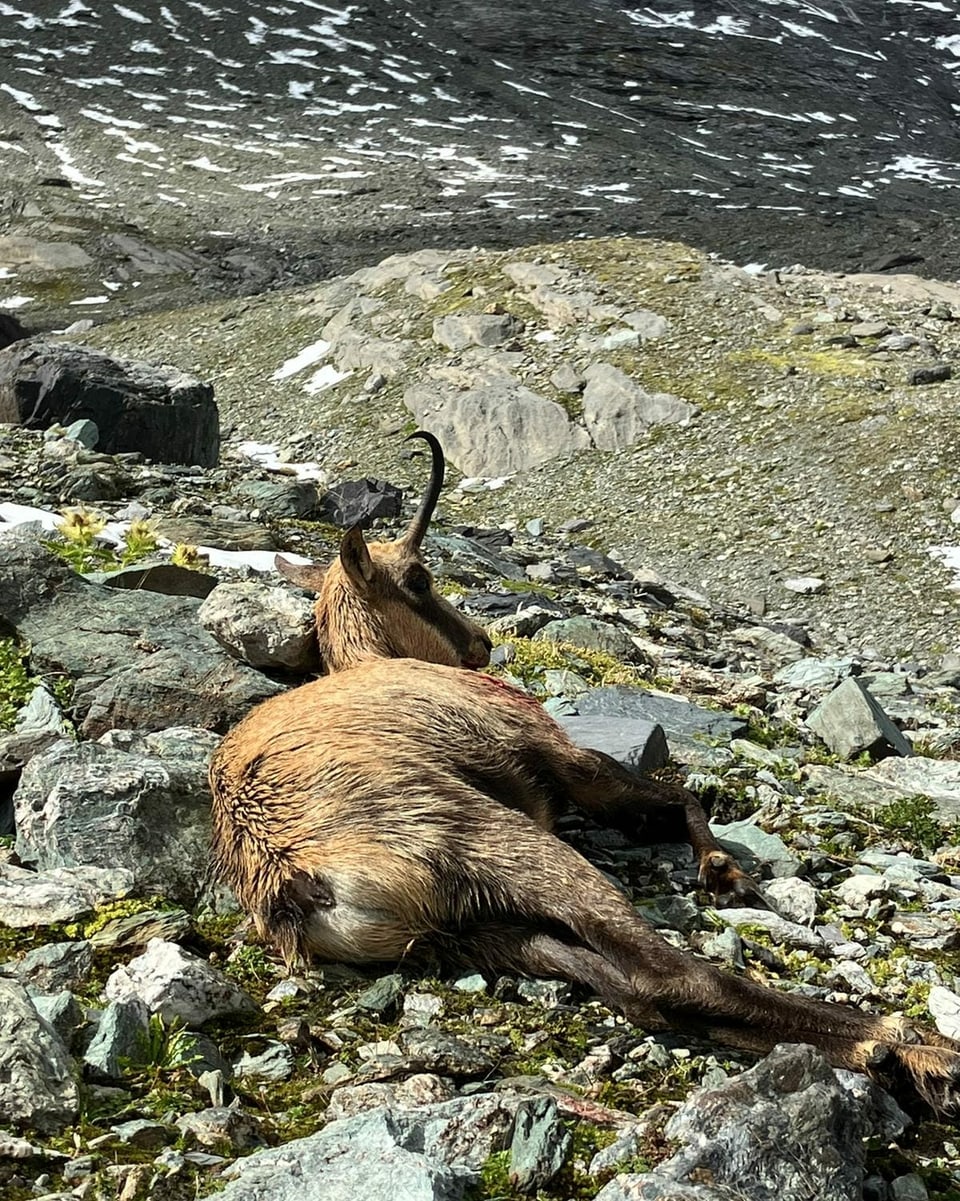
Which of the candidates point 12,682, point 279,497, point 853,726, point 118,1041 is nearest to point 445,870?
point 118,1041

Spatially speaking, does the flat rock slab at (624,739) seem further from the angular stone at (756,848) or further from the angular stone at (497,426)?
the angular stone at (497,426)

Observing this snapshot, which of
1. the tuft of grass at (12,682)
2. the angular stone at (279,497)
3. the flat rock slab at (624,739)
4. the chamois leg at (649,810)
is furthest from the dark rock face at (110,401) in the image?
the chamois leg at (649,810)

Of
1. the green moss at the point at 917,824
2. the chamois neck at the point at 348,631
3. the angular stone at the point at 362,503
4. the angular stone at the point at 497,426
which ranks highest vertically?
the chamois neck at the point at 348,631

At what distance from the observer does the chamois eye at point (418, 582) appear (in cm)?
A: 751

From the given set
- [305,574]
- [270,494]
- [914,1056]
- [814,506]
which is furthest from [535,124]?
[914,1056]

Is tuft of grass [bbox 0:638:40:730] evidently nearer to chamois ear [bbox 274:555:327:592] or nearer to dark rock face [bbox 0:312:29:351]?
chamois ear [bbox 274:555:327:592]

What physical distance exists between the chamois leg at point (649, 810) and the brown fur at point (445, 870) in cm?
37

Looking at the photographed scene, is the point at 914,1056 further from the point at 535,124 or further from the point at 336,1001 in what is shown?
the point at 535,124

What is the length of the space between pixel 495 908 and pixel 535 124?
5988 centimetres

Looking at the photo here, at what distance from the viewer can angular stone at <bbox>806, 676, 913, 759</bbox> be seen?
942 cm

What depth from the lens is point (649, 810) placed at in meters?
6.64

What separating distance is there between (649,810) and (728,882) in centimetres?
65

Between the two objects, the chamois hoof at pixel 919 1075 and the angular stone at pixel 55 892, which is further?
the angular stone at pixel 55 892

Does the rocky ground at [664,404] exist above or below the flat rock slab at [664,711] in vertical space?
below
